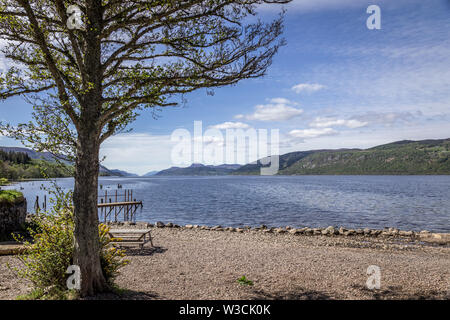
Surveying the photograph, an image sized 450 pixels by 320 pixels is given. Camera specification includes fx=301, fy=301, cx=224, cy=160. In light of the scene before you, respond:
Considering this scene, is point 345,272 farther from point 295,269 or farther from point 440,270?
point 440,270

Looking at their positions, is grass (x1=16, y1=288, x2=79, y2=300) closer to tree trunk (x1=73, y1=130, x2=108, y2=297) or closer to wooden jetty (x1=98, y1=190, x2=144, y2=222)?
tree trunk (x1=73, y1=130, x2=108, y2=297)

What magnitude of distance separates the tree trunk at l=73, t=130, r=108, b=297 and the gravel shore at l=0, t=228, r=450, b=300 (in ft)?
2.10

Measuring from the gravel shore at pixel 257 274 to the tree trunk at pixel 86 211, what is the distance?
64cm

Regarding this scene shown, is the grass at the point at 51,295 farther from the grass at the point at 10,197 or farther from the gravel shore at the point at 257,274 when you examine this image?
the grass at the point at 10,197

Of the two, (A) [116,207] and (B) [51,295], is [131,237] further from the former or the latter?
(A) [116,207]

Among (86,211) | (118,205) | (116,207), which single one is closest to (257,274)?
(86,211)

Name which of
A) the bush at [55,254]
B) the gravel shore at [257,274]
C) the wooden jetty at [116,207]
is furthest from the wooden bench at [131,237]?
the wooden jetty at [116,207]

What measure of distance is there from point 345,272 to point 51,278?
355 inches

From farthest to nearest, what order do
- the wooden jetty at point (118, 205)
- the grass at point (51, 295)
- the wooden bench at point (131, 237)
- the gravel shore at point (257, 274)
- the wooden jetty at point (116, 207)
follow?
the wooden jetty at point (118, 205) < the wooden jetty at point (116, 207) < the wooden bench at point (131, 237) < the gravel shore at point (257, 274) < the grass at point (51, 295)

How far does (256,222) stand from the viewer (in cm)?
3416

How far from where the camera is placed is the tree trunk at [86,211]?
677 centimetres

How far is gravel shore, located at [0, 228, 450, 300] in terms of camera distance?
8.03 metres
